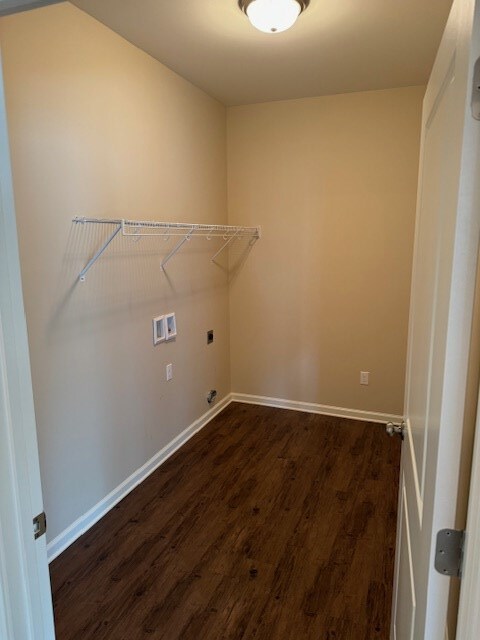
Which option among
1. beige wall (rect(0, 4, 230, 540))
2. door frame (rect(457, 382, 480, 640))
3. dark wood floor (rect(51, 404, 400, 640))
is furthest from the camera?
beige wall (rect(0, 4, 230, 540))

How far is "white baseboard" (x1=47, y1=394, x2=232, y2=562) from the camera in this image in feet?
7.17

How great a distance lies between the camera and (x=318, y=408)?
12.7 ft

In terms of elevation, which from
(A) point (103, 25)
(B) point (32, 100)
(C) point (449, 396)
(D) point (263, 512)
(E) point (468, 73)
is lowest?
(D) point (263, 512)

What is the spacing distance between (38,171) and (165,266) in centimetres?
112

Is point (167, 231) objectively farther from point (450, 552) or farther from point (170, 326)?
point (450, 552)

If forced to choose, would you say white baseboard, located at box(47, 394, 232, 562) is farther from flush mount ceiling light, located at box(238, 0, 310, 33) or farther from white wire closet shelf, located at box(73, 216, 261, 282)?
flush mount ceiling light, located at box(238, 0, 310, 33)

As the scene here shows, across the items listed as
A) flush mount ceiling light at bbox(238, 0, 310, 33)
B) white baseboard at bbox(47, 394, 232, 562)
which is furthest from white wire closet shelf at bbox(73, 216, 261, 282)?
white baseboard at bbox(47, 394, 232, 562)

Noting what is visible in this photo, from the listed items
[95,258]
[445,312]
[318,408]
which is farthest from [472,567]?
[318,408]

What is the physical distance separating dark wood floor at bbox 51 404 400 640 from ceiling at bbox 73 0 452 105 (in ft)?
8.56

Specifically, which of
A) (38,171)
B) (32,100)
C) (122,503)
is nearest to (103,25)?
(32,100)

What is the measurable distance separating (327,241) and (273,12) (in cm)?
184

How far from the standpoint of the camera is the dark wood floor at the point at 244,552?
179cm

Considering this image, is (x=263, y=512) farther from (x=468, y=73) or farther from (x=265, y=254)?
(x=468, y=73)

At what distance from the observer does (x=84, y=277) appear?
7.30ft
